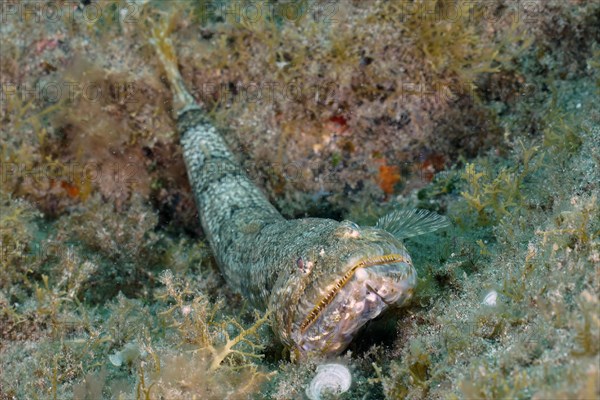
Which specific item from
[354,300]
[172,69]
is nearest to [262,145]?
[172,69]

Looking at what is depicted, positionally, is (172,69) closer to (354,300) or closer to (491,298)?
(354,300)

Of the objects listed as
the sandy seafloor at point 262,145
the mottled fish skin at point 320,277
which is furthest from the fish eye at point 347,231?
the sandy seafloor at point 262,145

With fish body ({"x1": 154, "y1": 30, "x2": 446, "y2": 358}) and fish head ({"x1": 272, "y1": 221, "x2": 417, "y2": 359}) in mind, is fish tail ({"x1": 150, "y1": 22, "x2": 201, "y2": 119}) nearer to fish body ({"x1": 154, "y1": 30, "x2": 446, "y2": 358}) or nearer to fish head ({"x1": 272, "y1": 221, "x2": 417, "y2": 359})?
fish body ({"x1": 154, "y1": 30, "x2": 446, "y2": 358})

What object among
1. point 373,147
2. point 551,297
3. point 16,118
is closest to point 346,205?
point 373,147

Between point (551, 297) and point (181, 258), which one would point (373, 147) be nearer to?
point (181, 258)

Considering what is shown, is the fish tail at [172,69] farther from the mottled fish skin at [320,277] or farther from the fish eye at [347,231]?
the fish eye at [347,231]

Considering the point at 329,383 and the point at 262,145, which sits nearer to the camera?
the point at 329,383

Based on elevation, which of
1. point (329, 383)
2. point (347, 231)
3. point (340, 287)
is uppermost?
point (347, 231)
